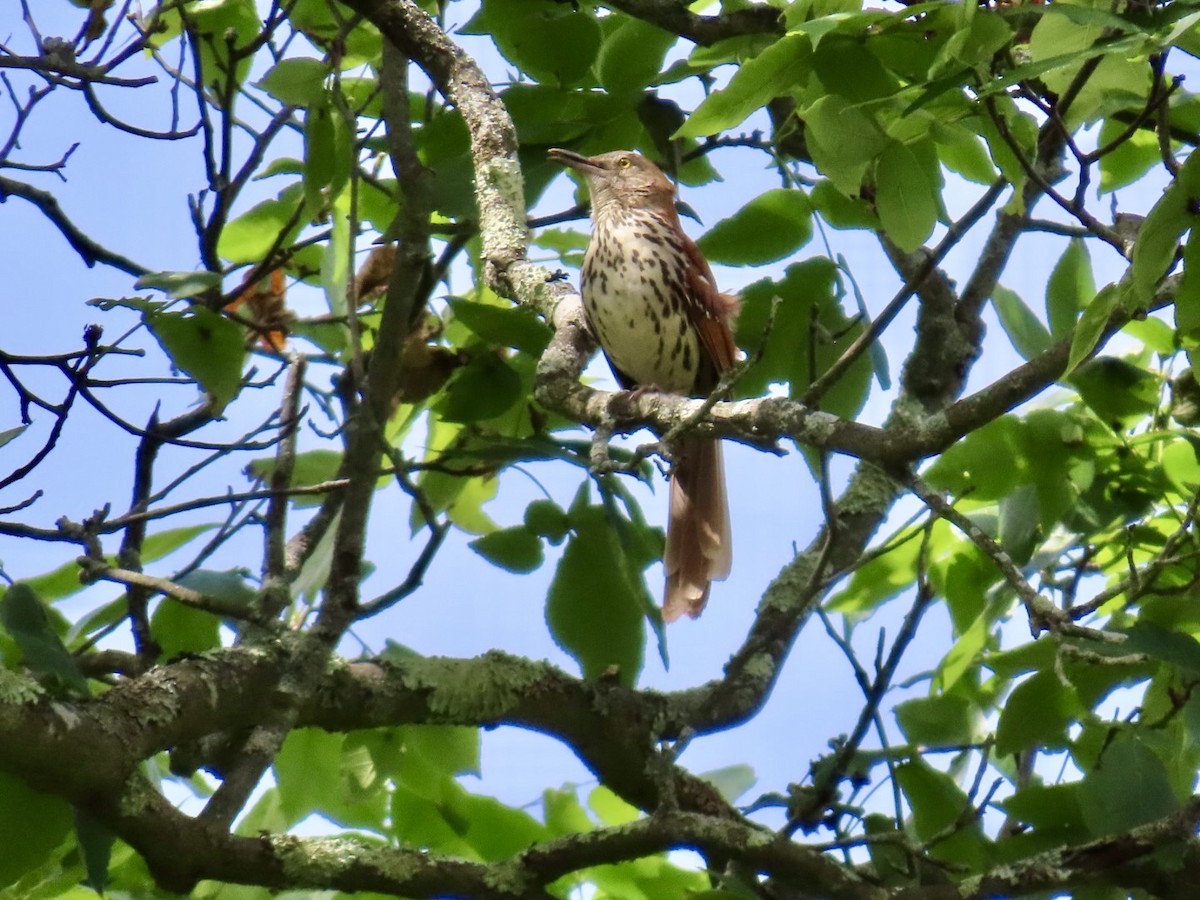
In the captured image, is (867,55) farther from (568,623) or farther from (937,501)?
(568,623)

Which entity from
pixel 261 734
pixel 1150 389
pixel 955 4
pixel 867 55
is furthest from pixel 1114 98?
pixel 261 734

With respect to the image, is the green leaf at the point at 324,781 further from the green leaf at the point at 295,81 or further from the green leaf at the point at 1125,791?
the green leaf at the point at 1125,791

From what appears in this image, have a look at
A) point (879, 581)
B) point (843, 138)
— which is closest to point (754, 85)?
point (843, 138)

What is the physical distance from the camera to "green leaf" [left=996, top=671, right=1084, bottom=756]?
2.61 m

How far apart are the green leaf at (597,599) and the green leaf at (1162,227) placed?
1.57m

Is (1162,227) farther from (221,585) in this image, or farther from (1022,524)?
(221,585)

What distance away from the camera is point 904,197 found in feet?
6.40

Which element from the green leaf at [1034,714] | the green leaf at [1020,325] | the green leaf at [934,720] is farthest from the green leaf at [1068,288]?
the green leaf at [934,720]

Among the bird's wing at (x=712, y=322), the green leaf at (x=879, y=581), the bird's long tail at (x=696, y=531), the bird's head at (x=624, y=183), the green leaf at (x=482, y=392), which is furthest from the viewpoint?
the bird's head at (x=624, y=183)

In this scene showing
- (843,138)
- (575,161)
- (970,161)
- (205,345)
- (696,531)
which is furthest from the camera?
(696,531)

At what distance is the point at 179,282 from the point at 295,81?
55 centimetres

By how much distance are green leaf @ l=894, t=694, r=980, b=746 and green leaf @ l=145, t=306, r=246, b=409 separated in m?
1.57

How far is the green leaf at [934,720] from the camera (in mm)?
2928

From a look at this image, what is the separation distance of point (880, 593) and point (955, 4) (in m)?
1.84
